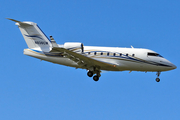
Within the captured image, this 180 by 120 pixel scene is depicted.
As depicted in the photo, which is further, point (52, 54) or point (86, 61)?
point (52, 54)

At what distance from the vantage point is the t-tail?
30.5 metres

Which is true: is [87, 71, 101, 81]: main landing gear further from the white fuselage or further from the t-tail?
the t-tail

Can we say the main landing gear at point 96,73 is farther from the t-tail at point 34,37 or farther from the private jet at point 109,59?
the t-tail at point 34,37

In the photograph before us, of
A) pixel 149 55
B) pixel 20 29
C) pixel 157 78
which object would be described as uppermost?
pixel 20 29

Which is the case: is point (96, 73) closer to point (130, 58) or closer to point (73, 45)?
point (130, 58)

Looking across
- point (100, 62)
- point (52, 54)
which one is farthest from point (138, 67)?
point (52, 54)

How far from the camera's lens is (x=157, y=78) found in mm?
29531

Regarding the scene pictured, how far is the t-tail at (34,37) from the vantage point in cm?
3047

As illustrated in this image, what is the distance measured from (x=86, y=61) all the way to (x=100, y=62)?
5.03 feet

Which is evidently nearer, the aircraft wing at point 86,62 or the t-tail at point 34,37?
the aircraft wing at point 86,62

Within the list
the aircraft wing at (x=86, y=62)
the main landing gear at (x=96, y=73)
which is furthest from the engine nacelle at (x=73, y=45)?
the main landing gear at (x=96, y=73)

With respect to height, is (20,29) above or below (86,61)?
above

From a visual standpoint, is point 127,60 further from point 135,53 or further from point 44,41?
point 44,41

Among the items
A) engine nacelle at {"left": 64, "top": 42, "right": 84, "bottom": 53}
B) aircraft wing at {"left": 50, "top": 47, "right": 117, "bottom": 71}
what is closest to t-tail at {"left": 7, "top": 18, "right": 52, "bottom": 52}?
engine nacelle at {"left": 64, "top": 42, "right": 84, "bottom": 53}
